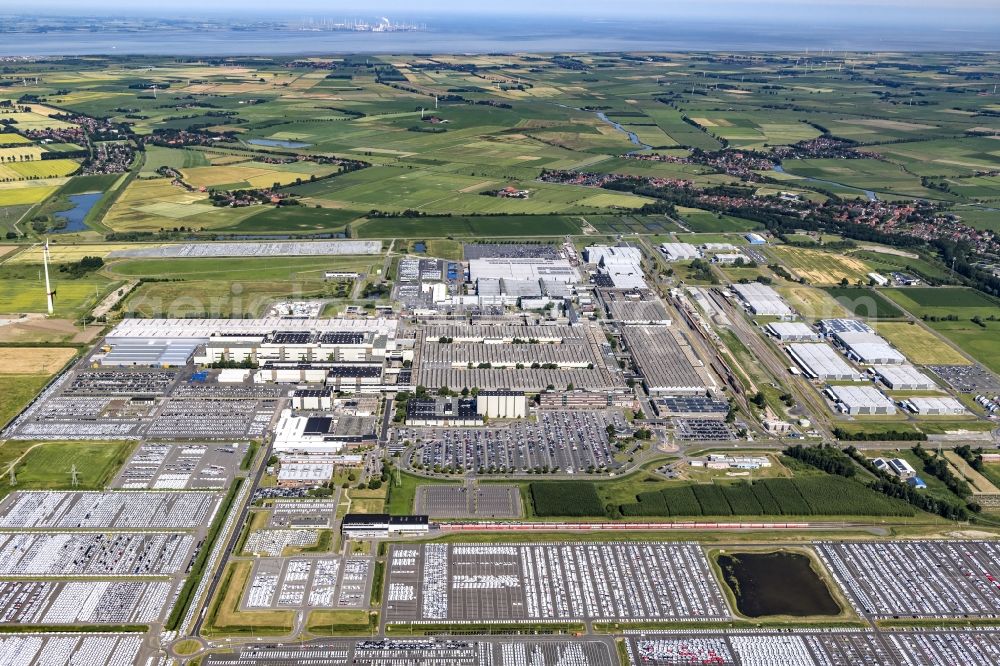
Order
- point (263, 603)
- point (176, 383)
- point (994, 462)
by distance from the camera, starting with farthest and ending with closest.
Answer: point (176, 383)
point (994, 462)
point (263, 603)

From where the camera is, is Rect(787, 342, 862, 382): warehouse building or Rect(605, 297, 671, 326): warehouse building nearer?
Rect(787, 342, 862, 382): warehouse building

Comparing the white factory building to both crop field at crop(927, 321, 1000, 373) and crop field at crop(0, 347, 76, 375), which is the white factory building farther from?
crop field at crop(0, 347, 76, 375)

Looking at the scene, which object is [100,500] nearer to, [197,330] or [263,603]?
[263,603]

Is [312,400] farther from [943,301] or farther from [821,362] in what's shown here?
[943,301]

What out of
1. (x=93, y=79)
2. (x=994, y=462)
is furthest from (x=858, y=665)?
(x=93, y=79)

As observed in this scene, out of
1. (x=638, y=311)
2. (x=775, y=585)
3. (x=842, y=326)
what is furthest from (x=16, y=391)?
(x=842, y=326)

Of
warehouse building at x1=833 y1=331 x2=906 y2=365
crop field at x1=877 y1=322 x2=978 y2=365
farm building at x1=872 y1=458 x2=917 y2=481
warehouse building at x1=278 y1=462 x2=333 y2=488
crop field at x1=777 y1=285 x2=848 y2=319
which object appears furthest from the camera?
crop field at x1=777 y1=285 x2=848 y2=319

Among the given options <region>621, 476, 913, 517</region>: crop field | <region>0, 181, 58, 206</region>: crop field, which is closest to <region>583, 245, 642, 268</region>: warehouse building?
<region>621, 476, 913, 517</region>: crop field
